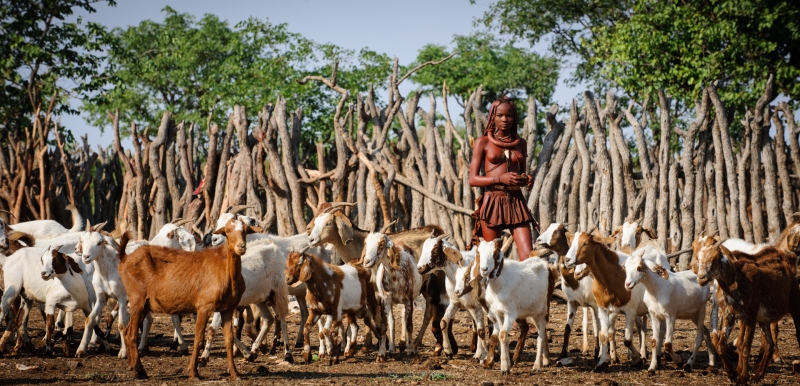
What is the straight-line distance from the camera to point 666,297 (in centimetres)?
795

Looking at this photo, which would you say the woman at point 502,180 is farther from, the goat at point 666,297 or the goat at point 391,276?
the goat at point 666,297

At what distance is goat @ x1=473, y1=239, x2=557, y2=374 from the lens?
7.84 m

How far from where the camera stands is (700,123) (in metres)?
12.8

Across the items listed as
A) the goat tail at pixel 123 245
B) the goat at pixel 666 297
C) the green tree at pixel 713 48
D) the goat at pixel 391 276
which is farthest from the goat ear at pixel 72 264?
the green tree at pixel 713 48

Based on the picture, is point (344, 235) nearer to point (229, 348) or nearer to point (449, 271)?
point (449, 271)

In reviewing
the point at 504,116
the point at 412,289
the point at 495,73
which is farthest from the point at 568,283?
the point at 495,73

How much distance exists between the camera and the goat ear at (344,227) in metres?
10.4

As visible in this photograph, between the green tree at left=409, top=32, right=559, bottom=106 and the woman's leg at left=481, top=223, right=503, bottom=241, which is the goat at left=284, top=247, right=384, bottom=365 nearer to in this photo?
the woman's leg at left=481, top=223, right=503, bottom=241

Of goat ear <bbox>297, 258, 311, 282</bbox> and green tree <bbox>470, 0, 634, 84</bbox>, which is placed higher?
green tree <bbox>470, 0, 634, 84</bbox>

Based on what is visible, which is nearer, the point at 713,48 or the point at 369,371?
the point at 369,371

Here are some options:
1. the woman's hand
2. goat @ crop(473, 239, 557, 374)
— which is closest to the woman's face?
the woman's hand

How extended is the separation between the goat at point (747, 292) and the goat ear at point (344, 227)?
176 inches

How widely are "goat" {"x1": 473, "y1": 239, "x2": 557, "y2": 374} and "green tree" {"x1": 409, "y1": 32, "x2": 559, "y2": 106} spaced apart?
1801 cm

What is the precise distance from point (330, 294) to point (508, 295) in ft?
5.88
